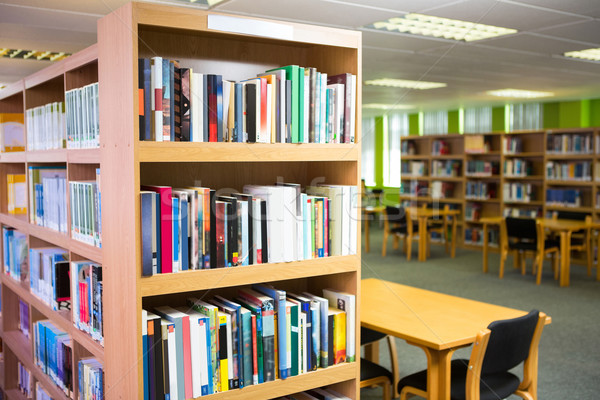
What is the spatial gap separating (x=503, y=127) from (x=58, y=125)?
35.1 feet

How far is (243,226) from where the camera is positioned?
2.07 meters

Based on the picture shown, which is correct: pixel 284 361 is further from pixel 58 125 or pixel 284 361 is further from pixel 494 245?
pixel 494 245

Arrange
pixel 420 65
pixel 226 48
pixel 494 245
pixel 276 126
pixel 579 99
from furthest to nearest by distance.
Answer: pixel 579 99 → pixel 494 245 → pixel 420 65 → pixel 226 48 → pixel 276 126

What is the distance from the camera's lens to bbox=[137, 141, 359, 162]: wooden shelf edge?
188 centimetres

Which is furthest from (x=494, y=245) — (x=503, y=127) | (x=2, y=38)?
(x=2, y=38)

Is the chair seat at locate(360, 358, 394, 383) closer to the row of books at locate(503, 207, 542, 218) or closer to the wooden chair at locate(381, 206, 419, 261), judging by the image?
the wooden chair at locate(381, 206, 419, 261)

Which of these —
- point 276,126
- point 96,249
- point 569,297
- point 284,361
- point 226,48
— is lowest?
point 569,297

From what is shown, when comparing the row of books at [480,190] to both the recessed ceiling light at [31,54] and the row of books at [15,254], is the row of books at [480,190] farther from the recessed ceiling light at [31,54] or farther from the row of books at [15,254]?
the row of books at [15,254]

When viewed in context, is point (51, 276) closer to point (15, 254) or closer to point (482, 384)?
point (15, 254)

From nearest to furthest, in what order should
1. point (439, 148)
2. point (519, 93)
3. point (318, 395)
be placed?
point (318, 395), point (519, 93), point (439, 148)

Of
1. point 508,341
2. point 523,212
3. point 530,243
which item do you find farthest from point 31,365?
point 523,212

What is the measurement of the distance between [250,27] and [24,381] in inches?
109

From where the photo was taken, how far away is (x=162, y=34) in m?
2.23

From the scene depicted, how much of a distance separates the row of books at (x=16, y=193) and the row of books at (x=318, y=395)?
2.37 meters
